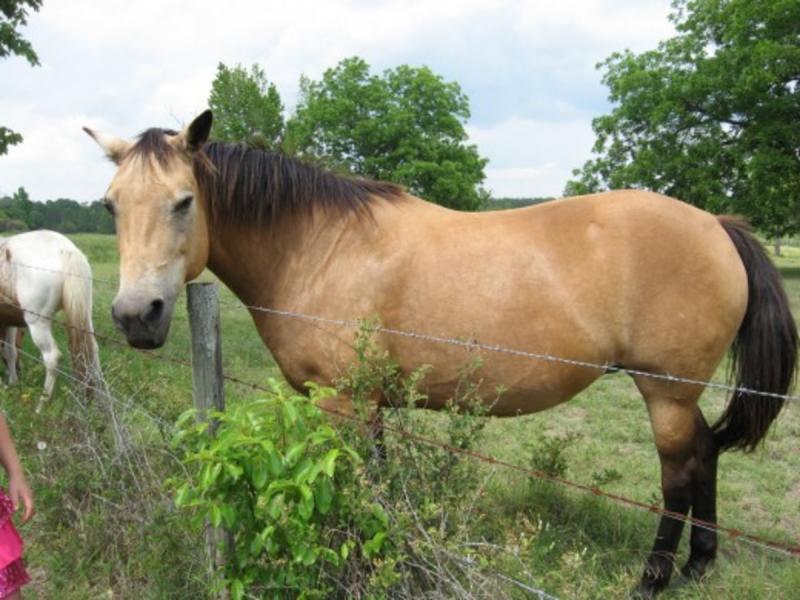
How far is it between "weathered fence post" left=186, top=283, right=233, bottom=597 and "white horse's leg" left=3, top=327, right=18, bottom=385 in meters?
4.79

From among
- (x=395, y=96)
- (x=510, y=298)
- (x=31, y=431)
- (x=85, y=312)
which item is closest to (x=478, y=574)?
(x=510, y=298)

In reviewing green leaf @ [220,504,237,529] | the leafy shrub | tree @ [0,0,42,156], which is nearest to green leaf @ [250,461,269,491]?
green leaf @ [220,504,237,529]

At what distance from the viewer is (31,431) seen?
362 cm

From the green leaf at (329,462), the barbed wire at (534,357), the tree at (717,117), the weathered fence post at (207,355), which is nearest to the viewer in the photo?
the green leaf at (329,462)

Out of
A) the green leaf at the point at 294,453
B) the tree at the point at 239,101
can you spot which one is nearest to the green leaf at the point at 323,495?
the green leaf at the point at 294,453

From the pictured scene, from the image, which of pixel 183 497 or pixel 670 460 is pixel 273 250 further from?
pixel 670 460

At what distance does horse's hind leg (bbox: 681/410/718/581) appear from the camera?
117 inches

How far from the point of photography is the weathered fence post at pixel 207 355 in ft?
7.06

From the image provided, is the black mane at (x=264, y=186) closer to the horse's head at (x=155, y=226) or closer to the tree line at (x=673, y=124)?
the horse's head at (x=155, y=226)

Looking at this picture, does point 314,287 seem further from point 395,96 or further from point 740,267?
point 395,96

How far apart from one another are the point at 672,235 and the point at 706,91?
2002 cm

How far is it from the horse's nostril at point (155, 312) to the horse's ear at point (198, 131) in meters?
0.78

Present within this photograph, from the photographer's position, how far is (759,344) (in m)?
3.03

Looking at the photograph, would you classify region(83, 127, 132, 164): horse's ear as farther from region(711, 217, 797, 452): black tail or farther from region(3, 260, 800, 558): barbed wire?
region(711, 217, 797, 452): black tail
